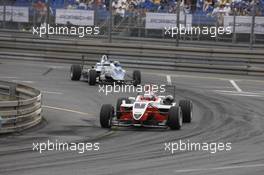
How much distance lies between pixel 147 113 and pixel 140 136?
4.15 feet

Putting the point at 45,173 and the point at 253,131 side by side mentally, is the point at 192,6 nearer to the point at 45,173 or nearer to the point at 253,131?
the point at 253,131

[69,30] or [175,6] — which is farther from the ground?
[175,6]

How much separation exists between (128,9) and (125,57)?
6.29ft

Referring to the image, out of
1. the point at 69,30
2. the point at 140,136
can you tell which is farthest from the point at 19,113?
the point at 69,30

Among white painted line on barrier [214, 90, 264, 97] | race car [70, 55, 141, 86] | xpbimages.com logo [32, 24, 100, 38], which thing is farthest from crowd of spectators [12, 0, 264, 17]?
white painted line on barrier [214, 90, 264, 97]

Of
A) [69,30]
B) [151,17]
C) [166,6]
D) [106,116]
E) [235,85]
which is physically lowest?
[235,85]

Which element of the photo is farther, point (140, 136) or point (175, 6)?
point (175, 6)

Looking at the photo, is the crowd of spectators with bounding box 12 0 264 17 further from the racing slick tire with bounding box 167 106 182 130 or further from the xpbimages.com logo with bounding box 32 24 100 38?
the racing slick tire with bounding box 167 106 182 130

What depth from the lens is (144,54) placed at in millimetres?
29984

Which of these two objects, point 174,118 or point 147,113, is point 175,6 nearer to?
point 147,113

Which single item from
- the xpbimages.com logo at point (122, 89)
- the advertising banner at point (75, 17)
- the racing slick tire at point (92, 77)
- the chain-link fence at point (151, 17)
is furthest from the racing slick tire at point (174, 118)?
the advertising banner at point (75, 17)

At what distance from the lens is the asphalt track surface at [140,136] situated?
12.6 metres

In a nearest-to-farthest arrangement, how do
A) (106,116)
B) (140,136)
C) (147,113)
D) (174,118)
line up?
(140,136) < (174,118) < (106,116) < (147,113)

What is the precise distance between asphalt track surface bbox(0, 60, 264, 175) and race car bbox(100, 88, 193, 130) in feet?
0.79
